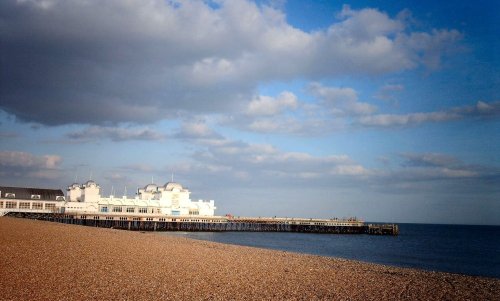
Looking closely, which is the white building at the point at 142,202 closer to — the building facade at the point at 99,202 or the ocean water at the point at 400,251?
the building facade at the point at 99,202

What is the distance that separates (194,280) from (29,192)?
69283 mm

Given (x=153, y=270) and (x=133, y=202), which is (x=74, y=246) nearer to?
(x=153, y=270)

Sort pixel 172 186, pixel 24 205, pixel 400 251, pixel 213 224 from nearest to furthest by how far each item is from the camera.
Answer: pixel 400 251
pixel 24 205
pixel 213 224
pixel 172 186

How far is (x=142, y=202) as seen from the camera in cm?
7688

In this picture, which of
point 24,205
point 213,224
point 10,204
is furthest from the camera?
point 213,224

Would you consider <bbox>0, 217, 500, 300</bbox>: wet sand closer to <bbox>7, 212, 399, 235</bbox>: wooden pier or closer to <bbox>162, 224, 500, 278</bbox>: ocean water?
<bbox>162, 224, 500, 278</bbox>: ocean water

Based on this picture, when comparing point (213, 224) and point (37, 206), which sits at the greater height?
point (37, 206)

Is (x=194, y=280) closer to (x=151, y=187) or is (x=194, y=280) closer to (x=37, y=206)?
(x=37, y=206)

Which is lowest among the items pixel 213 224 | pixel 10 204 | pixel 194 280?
pixel 213 224

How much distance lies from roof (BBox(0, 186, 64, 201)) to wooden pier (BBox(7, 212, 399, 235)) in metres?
4.93

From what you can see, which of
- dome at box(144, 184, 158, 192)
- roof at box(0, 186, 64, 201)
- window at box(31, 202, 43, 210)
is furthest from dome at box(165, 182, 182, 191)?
window at box(31, 202, 43, 210)

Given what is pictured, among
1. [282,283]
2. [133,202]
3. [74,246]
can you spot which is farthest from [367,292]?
[133,202]

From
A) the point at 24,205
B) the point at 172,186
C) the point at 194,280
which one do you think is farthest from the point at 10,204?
the point at 194,280

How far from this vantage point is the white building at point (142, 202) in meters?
74.7
